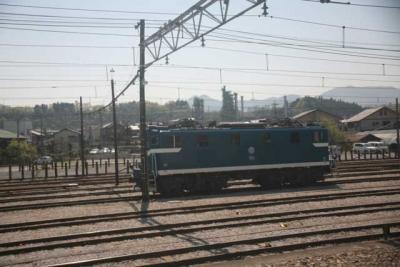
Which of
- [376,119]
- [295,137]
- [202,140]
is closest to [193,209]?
[202,140]

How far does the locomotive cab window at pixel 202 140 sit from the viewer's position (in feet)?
73.2

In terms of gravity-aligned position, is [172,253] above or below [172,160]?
below

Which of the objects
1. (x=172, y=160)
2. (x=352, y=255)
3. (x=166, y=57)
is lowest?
(x=352, y=255)

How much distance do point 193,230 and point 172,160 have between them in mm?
8671

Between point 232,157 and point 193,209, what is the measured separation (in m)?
Result: 6.30

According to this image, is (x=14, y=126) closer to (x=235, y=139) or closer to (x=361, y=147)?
(x=361, y=147)

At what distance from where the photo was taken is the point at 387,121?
83625 mm

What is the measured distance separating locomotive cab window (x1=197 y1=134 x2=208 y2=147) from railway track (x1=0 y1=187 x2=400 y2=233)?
4.72 m

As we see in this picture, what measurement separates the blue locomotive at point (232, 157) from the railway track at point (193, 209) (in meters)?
3.91

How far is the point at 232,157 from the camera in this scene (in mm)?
22984

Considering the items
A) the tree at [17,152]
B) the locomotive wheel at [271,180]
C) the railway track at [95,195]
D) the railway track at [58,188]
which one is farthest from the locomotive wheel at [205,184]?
the tree at [17,152]

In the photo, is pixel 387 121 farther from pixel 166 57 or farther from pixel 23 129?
pixel 23 129

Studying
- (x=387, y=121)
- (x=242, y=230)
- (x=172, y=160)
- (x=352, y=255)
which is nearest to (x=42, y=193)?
(x=172, y=160)

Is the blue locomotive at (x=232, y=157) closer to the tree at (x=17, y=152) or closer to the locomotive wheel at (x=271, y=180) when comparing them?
the locomotive wheel at (x=271, y=180)
